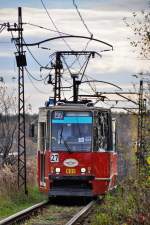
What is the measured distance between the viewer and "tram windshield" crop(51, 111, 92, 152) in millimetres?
27547

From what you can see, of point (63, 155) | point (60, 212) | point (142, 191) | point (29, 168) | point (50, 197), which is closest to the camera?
point (142, 191)

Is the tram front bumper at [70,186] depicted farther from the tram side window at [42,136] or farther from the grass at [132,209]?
the grass at [132,209]

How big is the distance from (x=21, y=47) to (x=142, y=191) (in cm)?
1235

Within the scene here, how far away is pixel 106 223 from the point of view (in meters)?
18.4

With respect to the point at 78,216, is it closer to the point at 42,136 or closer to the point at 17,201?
the point at 17,201

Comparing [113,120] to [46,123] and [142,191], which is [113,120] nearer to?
[46,123]

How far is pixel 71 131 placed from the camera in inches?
1085

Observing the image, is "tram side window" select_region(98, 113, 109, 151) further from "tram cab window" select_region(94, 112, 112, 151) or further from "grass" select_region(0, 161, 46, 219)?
"grass" select_region(0, 161, 46, 219)

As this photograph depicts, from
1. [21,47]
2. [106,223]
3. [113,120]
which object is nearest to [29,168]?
[113,120]

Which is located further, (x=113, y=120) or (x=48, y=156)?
(x=113, y=120)

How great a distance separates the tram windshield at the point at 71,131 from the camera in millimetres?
27547

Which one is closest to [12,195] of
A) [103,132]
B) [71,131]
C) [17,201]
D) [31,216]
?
[17,201]

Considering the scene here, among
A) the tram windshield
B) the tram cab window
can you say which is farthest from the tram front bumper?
the tram cab window

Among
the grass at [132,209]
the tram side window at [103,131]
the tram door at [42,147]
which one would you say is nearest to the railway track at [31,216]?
the grass at [132,209]
